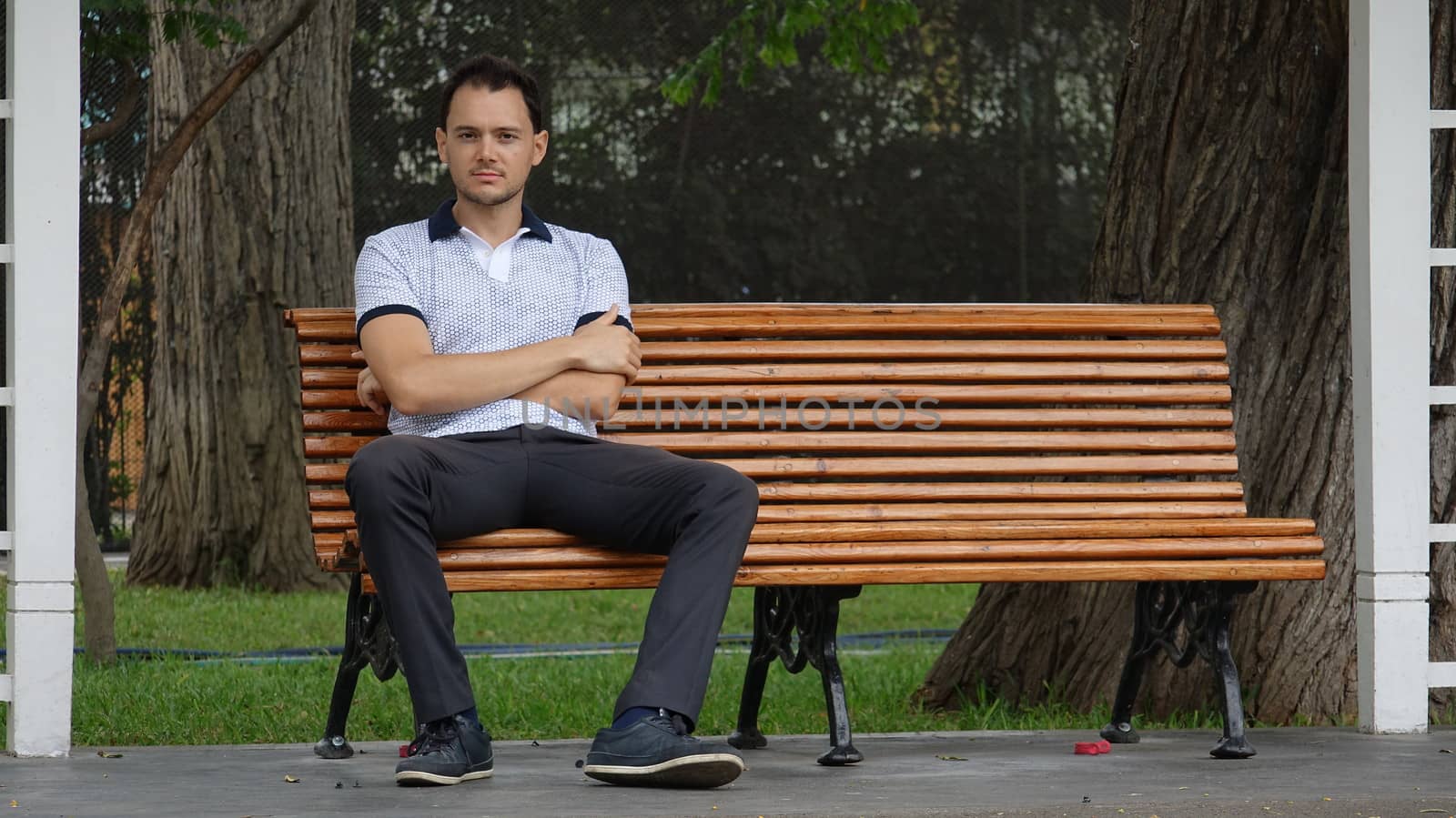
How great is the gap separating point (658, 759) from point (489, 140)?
4.40 ft

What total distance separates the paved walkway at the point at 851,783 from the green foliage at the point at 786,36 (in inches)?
172

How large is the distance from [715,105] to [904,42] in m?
1.08

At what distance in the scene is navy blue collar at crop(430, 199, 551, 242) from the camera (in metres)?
3.51

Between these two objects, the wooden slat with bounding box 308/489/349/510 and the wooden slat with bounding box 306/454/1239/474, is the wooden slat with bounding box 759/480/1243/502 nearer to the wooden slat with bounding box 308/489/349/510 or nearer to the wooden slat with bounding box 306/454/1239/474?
the wooden slat with bounding box 306/454/1239/474

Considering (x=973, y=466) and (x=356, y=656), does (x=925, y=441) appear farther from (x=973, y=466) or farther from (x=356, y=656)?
(x=356, y=656)

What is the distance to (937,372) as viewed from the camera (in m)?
3.84

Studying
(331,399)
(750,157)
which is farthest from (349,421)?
(750,157)

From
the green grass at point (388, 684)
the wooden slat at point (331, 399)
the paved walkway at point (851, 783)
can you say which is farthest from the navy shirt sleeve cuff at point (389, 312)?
the green grass at point (388, 684)

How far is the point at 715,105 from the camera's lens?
818cm

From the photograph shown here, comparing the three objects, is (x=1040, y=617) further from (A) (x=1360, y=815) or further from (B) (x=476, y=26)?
(B) (x=476, y=26)

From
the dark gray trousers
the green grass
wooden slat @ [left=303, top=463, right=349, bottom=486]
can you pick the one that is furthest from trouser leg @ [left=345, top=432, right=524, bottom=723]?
the green grass

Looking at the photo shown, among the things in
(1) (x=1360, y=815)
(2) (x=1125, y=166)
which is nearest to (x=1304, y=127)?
(2) (x=1125, y=166)

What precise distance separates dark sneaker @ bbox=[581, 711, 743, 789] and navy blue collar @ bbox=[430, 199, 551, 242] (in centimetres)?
113

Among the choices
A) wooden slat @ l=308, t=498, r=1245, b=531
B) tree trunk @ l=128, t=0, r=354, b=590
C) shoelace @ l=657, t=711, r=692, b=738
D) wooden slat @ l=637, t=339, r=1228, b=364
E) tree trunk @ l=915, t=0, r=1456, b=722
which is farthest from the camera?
tree trunk @ l=128, t=0, r=354, b=590
